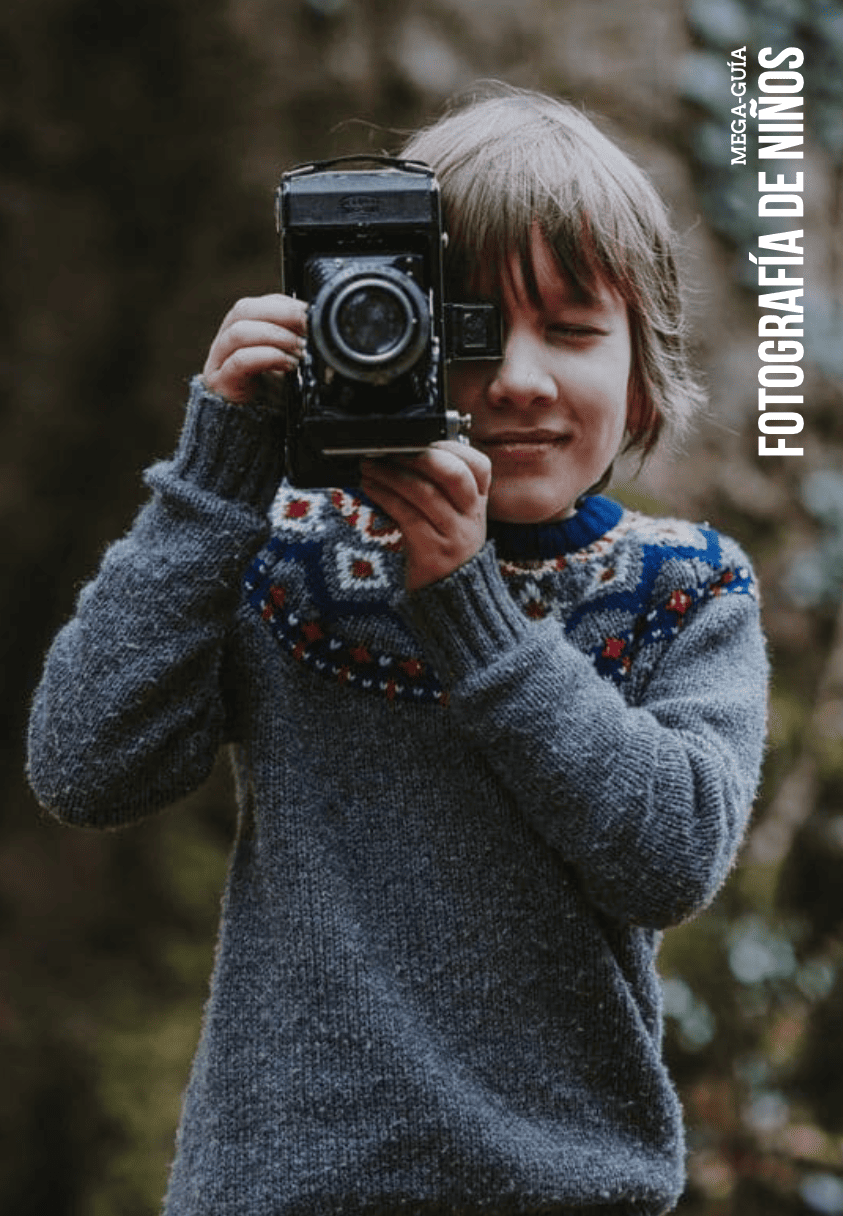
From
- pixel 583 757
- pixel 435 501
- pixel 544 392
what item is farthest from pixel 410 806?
pixel 544 392

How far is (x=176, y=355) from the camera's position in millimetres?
3447

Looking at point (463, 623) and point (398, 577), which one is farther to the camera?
point (398, 577)

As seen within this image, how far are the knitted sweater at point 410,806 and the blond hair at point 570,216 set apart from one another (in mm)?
219

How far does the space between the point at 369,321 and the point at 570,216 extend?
11.5 inches

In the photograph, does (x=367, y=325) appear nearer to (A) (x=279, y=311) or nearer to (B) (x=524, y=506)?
(A) (x=279, y=311)

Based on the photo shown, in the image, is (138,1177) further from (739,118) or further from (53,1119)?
(739,118)

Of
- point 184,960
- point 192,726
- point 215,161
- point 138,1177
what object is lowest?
point 138,1177

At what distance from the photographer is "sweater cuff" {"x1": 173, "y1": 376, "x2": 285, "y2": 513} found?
4.59 feet

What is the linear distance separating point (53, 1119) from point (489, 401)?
2271 mm

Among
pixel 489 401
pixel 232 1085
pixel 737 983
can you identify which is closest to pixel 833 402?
pixel 737 983

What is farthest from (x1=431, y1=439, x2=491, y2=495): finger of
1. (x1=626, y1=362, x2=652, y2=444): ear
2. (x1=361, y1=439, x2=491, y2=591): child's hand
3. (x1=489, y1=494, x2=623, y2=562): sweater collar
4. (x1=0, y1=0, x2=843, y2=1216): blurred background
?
(x1=0, y1=0, x2=843, y2=1216): blurred background

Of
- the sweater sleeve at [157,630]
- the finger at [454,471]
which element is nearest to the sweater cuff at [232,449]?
the sweater sleeve at [157,630]

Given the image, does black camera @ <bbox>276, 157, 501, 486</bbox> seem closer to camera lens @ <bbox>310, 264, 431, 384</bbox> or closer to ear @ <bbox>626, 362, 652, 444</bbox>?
camera lens @ <bbox>310, 264, 431, 384</bbox>

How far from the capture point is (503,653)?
4.45 ft
